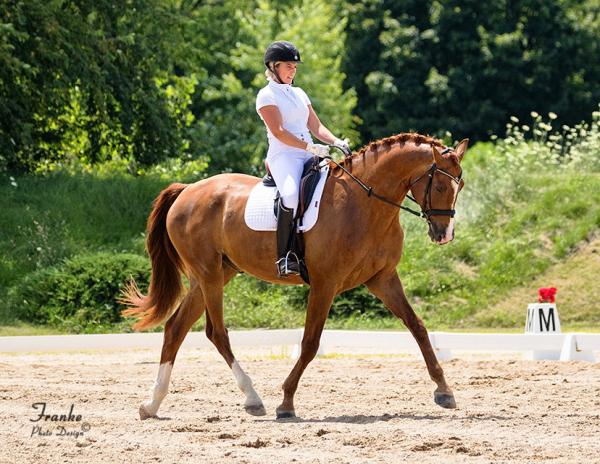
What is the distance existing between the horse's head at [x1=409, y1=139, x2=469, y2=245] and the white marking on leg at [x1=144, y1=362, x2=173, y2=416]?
7.11ft

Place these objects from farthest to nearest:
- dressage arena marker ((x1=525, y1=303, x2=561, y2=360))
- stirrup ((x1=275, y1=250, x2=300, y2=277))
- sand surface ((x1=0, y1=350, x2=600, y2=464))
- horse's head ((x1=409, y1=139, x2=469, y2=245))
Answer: dressage arena marker ((x1=525, y1=303, x2=561, y2=360)) → stirrup ((x1=275, y1=250, x2=300, y2=277)) → horse's head ((x1=409, y1=139, x2=469, y2=245)) → sand surface ((x1=0, y1=350, x2=600, y2=464))

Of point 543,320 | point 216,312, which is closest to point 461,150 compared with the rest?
point 216,312

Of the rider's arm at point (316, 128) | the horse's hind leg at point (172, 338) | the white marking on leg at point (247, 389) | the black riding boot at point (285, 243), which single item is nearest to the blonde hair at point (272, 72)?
the rider's arm at point (316, 128)

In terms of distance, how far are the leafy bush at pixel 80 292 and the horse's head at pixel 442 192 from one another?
8698mm

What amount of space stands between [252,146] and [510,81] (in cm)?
1001

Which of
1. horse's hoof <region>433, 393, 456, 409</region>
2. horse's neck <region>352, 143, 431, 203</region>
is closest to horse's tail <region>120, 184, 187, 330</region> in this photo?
horse's neck <region>352, 143, 431, 203</region>

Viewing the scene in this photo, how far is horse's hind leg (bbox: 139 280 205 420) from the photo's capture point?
816 cm

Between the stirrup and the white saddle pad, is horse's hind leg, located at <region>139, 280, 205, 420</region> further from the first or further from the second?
the stirrup

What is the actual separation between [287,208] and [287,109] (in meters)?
0.73

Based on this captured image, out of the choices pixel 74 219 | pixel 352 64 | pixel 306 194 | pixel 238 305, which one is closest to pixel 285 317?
pixel 238 305

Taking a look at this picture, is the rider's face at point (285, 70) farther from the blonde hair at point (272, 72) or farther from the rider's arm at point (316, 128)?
the rider's arm at point (316, 128)

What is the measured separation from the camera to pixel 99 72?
20.9 metres

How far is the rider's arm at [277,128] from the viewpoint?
825 centimetres

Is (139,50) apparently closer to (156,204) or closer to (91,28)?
(91,28)
